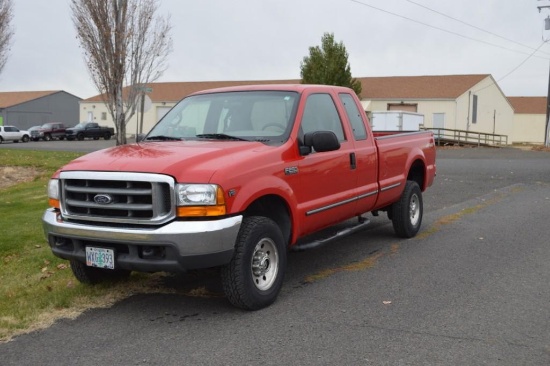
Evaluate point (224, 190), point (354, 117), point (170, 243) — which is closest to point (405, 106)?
point (354, 117)

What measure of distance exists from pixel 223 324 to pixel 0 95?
77.1m

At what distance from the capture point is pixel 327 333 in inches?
179

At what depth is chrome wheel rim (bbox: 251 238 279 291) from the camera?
5164mm

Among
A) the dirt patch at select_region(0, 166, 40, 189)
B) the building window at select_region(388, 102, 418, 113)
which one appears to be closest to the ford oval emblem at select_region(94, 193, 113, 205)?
the dirt patch at select_region(0, 166, 40, 189)

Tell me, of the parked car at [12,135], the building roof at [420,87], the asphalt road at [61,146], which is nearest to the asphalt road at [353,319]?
the asphalt road at [61,146]

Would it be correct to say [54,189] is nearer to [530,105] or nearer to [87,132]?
[87,132]

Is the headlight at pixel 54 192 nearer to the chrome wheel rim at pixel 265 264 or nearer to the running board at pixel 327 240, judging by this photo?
the chrome wheel rim at pixel 265 264

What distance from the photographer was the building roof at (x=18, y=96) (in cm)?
6756

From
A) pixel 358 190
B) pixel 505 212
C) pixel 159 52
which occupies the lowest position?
pixel 505 212

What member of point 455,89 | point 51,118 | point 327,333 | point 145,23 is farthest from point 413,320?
point 51,118

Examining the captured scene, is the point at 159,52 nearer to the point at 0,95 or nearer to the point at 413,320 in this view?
the point at 413,320

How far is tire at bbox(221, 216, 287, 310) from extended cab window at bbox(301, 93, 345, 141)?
1.29 metres

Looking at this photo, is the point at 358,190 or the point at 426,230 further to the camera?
the point at 426,230

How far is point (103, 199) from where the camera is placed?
4.81m
